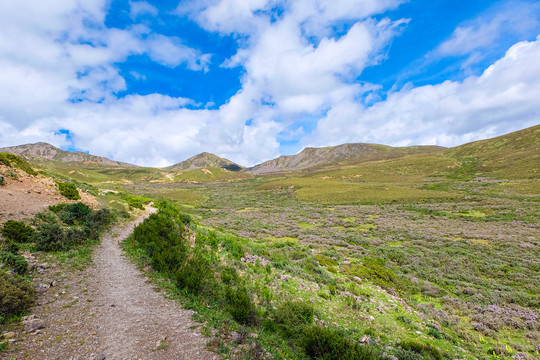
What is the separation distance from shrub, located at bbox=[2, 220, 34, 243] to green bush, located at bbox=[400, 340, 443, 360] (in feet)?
57.2

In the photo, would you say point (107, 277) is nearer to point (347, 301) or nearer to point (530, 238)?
point (347, 301)

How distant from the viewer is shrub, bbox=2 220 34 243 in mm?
9828

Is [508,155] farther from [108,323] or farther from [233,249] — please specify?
[108,323]

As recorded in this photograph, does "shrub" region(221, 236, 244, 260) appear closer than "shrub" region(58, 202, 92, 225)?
No

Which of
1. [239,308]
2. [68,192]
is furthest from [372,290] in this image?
[68,192]

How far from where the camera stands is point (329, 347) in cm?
629

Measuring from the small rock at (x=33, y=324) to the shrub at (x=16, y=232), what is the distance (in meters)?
7.29

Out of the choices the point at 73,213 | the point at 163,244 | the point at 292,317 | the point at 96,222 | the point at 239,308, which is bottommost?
the point at 292,317

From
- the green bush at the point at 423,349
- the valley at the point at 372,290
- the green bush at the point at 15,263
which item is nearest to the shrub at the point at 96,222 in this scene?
the valley at the point at 372,290

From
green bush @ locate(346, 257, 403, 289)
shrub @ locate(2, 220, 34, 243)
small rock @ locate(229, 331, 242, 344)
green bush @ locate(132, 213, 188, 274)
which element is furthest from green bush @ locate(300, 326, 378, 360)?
shrub @ locate(2, 220, 34, 243)

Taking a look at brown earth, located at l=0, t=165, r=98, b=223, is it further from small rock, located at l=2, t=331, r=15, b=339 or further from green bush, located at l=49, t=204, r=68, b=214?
small rock, located at l=2, t=331, r=15, b=339

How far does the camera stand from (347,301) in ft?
35.4

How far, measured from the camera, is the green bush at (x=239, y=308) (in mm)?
7410

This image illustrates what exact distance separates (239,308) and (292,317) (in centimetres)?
238
